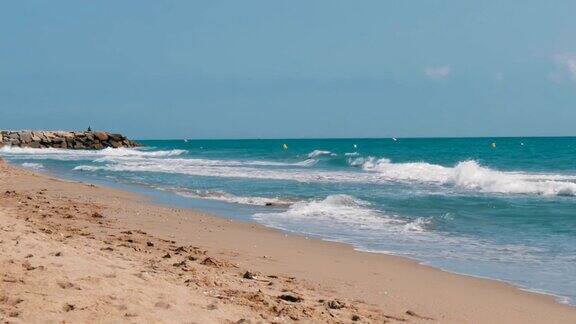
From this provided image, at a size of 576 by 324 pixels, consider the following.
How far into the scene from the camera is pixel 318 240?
11039 mm

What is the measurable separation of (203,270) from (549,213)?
36.4 ft

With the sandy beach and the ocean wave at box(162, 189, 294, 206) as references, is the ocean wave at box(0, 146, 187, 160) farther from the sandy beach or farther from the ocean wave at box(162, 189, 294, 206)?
the sandy beach

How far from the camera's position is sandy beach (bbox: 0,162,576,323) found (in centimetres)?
513

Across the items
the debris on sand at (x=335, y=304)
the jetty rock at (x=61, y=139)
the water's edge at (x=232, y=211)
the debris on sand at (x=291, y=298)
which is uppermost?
the jetty rock at (x=61, y=139)

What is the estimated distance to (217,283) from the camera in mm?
6336

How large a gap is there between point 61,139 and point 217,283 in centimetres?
7133

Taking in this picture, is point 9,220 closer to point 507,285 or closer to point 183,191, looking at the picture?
point 507,285

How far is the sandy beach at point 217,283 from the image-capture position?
5129 millimetres

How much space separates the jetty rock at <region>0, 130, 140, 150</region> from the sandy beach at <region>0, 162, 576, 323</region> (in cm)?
6418

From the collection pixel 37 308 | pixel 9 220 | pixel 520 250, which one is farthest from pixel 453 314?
pixel 9 220

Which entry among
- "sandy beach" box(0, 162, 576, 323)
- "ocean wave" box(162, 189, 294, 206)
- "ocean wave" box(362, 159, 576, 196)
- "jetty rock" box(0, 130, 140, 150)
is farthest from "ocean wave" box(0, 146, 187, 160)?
"sandy beach" box(0, 162, 576, 323)

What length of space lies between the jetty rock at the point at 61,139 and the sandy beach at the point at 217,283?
64182mm

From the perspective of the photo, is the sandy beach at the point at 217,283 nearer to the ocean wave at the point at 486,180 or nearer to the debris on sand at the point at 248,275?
the debris on sand at the point at 248,275

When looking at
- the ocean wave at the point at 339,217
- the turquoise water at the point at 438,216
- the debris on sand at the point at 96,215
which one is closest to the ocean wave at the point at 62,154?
the turquoise water at the point at 438,216
